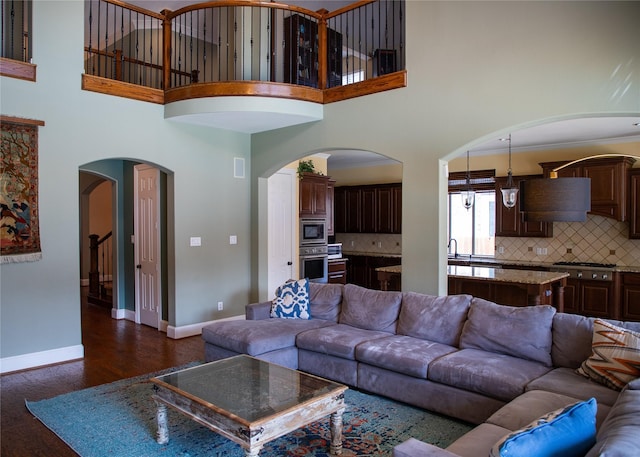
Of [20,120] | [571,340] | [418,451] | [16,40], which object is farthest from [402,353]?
[16,40]

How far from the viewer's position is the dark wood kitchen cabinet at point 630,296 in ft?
21.1

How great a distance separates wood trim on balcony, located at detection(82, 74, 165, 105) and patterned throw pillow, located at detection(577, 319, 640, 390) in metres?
5.15

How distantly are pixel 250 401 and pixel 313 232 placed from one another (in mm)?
5160

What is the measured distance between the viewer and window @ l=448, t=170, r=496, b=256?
334 inches

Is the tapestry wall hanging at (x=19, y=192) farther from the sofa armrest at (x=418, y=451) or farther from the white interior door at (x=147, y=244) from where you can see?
the sofa armrest at (x=418, y=451)

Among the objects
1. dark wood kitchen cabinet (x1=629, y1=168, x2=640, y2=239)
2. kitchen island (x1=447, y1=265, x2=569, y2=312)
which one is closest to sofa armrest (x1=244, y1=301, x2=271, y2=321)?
kitchen island (x1=447, y1=265, x2=569, y2=312)

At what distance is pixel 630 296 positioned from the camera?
6.49 meters

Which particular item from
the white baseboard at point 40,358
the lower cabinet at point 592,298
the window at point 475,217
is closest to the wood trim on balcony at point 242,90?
the white baseboard at point 40,358

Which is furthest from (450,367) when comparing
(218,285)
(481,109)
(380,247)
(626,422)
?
(380,247)

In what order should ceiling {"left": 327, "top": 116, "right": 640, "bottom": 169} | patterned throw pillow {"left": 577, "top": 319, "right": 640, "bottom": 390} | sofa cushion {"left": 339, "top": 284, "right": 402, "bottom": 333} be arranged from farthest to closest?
ceiling {"left": 327, "top": 116, "right": 640, "bottom": 169}
sofa cushion {"left": 339, "top": 284, "right": 402, "bottom": 333}
patterned throw pillow {"left": 577, "top": 319, "right": 640, "bottom": 390}

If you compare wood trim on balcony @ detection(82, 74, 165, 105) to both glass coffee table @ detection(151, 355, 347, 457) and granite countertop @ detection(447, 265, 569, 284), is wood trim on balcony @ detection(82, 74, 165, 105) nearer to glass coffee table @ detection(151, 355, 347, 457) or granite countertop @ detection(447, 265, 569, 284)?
glass coffee table @ detection(151, 355, 347, 457)

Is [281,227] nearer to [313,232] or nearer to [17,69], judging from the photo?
[313,232]

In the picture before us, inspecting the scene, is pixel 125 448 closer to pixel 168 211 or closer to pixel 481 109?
pixel 168 211

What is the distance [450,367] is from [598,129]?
4814 millimetres
